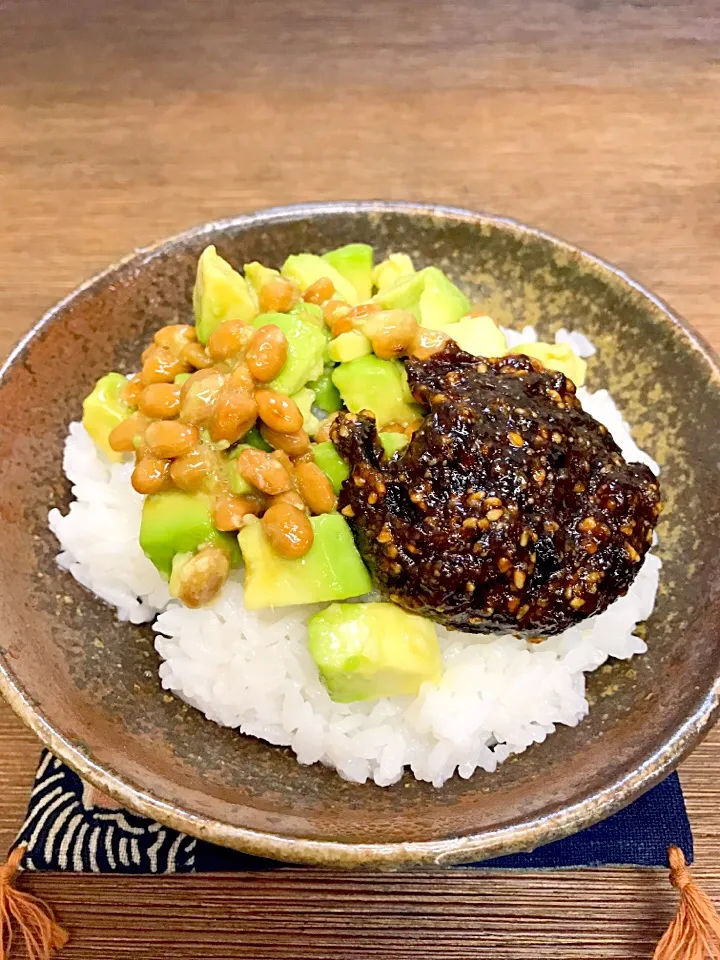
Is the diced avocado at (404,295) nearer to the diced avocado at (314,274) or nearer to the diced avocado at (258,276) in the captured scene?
the diced avocado at (314,274)

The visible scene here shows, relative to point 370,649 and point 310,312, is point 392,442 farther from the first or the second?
point 370,649

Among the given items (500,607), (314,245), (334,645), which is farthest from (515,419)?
(314,245)

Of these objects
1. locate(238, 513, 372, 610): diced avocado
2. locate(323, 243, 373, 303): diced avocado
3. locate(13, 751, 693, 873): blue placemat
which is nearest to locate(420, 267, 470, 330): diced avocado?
locate(323, 243, 373, 303): diced avocado

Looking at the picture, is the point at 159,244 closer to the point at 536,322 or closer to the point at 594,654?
the point at 536,322

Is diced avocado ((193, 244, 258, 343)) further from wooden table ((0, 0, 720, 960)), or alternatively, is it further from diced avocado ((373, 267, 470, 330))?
wooden table ((0, 0, 720, 960))

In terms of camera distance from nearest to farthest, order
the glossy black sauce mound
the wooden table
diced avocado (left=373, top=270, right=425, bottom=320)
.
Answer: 1. the glossy black sauce mound
2. diced avocado (left=373, top=270, right=425, bottom=320)
3. the wooden table

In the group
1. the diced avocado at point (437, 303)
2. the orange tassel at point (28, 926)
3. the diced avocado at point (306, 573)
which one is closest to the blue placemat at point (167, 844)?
the orange tassel at point (28, 926)

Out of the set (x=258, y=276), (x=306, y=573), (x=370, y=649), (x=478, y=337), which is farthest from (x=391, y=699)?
(x=258, y=276)
